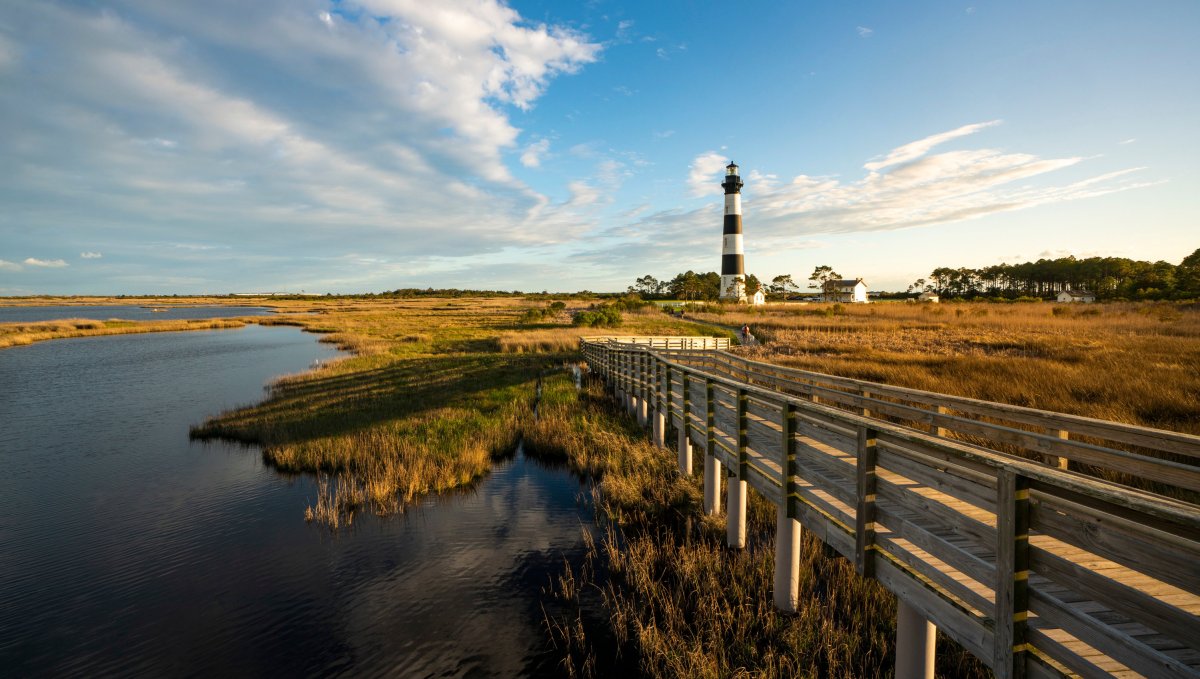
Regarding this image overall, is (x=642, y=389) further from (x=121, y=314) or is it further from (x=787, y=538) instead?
(x=121, y=314)

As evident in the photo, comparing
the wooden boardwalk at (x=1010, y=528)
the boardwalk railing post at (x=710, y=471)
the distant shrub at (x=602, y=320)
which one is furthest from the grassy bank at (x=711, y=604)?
the distant shrub at (x=602, y=320)

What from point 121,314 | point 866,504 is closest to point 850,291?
point 866,504

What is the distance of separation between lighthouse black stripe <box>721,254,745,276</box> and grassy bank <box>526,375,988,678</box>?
6527 cm

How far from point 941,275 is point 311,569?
153047mm

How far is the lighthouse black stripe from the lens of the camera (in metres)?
72.8

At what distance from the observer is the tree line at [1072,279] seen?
2442 inches

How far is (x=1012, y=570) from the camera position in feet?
10.7

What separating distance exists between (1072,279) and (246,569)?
148m

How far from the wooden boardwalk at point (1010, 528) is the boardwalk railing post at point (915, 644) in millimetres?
334

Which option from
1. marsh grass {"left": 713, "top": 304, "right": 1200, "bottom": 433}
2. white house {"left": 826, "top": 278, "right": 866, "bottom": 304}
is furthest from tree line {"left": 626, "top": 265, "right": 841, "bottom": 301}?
marsh grass {"left": 713, "top": 304, "right": 1200, "bottom": 433}

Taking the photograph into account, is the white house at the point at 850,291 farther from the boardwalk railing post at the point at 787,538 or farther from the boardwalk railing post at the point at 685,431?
the boardwalk railing post at the point at 787,538

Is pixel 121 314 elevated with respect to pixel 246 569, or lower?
elevated

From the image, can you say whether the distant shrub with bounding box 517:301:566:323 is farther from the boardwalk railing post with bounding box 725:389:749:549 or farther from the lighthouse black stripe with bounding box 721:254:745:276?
the boardwalk railing post with bounding box 725:389:749:549

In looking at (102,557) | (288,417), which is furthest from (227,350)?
(102,557)
